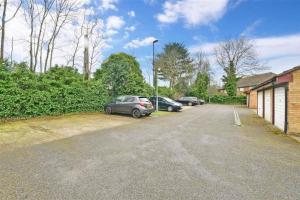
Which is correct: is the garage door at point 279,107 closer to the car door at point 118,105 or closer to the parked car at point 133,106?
the parked car at point 133,106

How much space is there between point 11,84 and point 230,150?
1216 centimetres

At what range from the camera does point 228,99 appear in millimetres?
46406

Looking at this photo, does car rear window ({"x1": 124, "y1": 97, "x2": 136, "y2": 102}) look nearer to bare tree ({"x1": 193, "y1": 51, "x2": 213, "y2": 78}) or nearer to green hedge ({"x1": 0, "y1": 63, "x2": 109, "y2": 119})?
green hedge ({"x1": 0, "y1": 63, "x2": 109, "y2": 119})

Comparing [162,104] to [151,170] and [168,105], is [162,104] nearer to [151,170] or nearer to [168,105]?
[168,105]

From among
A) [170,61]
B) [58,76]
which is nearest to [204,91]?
[170,61]

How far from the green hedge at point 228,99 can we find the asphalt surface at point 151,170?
3907cm

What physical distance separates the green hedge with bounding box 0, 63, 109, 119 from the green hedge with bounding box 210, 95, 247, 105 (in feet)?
109

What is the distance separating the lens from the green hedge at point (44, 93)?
12.9 meters

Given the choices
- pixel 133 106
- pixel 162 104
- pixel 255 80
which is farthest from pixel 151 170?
pixel 255 80

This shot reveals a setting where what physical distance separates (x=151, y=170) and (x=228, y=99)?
145 feet

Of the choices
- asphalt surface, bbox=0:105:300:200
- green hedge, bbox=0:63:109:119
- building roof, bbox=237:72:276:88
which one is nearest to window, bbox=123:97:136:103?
green hedge, bbox=0:63:109:119

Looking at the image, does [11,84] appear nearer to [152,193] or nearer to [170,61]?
[152,193]

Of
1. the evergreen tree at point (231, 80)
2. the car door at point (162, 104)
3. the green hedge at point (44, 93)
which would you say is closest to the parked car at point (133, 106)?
Answer: the green hedge at point (44, 93)

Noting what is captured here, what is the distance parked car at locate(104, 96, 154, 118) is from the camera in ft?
53.2
